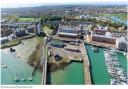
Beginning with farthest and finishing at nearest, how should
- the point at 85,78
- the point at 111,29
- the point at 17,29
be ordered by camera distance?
the point at 111,29, the point at 17,29, the point at 85,78

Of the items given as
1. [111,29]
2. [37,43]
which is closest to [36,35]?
[37,43]

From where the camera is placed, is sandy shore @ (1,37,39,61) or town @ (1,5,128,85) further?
sandy shore @ (1,37,39,61)

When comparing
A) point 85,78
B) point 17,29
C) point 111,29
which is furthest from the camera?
point 111,29

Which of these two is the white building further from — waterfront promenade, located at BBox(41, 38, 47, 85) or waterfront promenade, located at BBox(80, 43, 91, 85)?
waterfront promenade, located at BBox(41, 38, 47, 85)

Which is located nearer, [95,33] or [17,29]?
[17,29]

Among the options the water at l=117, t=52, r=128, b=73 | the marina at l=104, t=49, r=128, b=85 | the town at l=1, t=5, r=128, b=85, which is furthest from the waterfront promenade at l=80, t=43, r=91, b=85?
the water at l=117, t=52, r=128, b=73

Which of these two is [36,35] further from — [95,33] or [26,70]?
[95,33]
